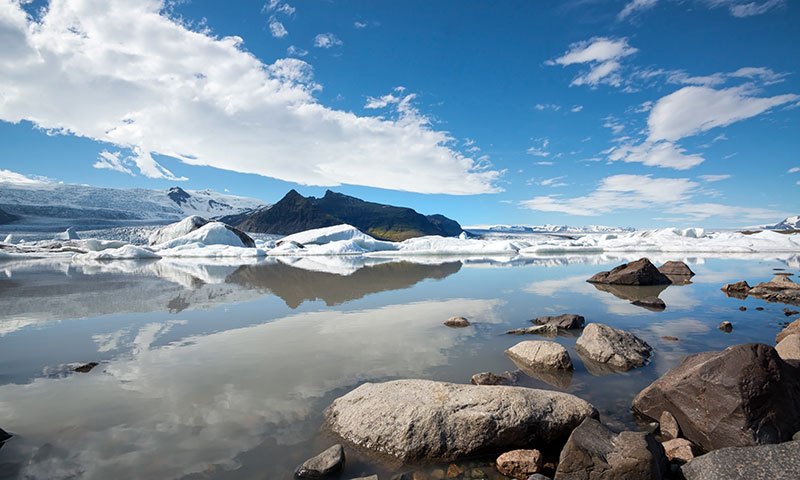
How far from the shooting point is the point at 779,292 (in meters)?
10.5

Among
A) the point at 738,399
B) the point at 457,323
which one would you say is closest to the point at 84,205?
the point at 457,323

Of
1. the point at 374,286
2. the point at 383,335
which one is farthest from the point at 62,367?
the point at 374,286

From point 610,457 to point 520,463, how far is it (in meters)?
0.69

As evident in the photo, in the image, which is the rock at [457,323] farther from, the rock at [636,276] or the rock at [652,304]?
the rock at [636,276]

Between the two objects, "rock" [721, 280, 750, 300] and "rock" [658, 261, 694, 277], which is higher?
"rock" [658, 261, 694, 277]

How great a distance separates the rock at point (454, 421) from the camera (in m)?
3.33

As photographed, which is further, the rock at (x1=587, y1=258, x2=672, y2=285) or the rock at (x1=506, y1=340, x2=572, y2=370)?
the rock at (x1=587, y1=258, x2=672, y2=285)

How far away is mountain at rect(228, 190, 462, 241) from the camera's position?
144000 millimetres

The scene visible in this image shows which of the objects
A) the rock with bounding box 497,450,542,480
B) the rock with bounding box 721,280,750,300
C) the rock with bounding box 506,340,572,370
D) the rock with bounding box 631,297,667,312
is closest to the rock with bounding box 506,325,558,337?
the rock with bounding box 506,340,572,370

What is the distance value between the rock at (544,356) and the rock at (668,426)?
1.50 metres

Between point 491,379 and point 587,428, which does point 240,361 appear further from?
point 587,428

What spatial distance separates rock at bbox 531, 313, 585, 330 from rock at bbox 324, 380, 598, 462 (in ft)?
12.5

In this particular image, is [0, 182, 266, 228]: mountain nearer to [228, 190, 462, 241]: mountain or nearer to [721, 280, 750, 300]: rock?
[228, 190, 462, 241]: mountain

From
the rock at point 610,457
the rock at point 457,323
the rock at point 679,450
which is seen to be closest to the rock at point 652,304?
the rock at point 457,323
